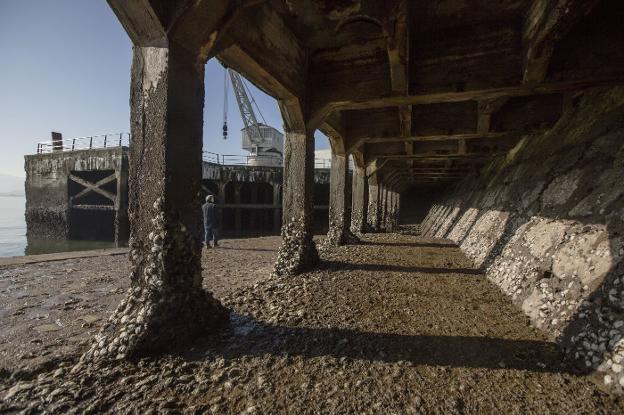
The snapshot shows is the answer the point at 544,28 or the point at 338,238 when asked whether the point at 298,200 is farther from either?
the point at 544,28

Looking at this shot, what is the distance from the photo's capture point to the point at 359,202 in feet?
33.8

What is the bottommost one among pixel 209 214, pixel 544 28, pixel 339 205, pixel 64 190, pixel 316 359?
pixel 316 359

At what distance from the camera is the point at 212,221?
7945 mm

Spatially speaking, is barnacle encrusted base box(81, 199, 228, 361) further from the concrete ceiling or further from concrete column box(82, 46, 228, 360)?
the concrete ceiling

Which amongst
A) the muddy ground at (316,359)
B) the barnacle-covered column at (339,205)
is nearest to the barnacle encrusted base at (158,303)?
the muddy ground at (316,359)

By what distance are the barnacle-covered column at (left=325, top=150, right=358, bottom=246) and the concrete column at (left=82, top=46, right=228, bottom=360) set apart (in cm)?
540

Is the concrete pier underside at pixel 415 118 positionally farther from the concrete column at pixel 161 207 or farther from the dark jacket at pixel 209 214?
the dark jacket at pixel 209 214

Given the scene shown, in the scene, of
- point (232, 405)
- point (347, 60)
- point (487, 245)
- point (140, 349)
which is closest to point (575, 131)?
point (487, 245)

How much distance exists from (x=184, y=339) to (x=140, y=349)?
0.30 m

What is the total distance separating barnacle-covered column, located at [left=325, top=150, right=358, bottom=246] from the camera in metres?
7.53

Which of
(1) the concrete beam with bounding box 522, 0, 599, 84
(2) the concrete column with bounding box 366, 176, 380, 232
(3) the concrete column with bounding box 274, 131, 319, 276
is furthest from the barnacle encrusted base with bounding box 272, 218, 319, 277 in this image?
(2) the concrete column with bounding box 366, 176, 380, 232

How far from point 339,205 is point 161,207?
19.3 ft

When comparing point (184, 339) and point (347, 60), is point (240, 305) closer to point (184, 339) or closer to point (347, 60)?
point (184, 339)

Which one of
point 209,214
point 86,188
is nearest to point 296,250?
point 209,214
